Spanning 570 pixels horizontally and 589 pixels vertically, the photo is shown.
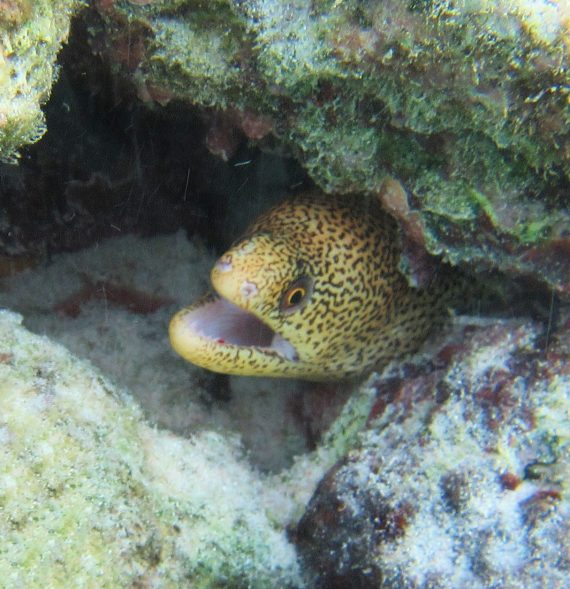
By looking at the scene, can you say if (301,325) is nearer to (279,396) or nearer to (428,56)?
(279,396)

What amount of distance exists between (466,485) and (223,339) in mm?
1469

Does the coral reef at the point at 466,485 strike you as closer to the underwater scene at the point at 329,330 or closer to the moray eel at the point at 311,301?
the underwater scene at the point at 329,330

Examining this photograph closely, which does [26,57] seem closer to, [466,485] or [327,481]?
[327,481]

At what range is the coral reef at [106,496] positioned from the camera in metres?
1.69

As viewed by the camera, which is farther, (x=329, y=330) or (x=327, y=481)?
(x=329, y=330)

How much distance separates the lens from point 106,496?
1872 mm

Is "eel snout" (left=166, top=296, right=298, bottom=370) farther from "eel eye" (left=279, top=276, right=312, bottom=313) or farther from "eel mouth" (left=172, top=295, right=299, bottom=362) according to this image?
"eel eye" (left=279, top=276, right=312, bottom=313)

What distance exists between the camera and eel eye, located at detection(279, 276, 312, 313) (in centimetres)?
275

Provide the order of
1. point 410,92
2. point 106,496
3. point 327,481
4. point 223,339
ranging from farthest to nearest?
point 223,339 → point 327,481 → point 410,92 → point 106,496

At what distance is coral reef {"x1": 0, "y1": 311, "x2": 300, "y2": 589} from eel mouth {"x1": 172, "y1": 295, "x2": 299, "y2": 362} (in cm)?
58

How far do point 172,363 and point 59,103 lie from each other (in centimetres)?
179

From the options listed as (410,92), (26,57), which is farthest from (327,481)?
(26,57)

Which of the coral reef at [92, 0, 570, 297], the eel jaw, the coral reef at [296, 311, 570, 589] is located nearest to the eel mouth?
the eel jaw

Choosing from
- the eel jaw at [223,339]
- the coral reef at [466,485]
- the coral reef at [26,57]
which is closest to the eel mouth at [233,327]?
the eel jaw at [223,339]
